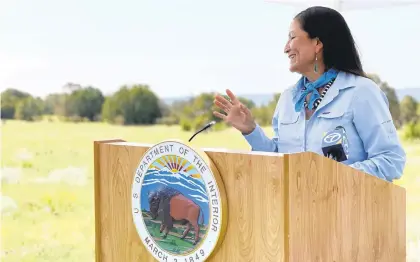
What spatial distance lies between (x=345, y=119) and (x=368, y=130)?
8 centimetres

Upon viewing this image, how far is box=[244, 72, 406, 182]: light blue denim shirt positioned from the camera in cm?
221

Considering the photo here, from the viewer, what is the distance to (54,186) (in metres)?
4.57

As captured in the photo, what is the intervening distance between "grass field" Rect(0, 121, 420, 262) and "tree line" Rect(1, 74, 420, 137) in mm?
64

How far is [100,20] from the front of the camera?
446cm

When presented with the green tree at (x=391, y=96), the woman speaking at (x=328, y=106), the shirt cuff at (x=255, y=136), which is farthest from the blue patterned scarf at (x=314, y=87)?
the green tree at (x=391, y=96)

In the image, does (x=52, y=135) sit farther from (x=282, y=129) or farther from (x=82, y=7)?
(x=282, y=129)

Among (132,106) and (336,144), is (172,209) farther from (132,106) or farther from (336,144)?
(132,106)

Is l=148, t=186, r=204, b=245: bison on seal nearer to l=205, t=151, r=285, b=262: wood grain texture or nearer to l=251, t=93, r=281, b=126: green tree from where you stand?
l=205, t=151, r=285, b=262: wood grain texture

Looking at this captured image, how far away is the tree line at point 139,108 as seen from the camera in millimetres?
4508

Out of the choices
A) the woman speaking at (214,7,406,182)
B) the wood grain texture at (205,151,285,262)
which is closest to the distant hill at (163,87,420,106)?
the woman speaking at (214,7,406,182)

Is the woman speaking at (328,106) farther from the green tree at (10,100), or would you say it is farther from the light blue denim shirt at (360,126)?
the green tree at (10,100)

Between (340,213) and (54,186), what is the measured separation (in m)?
3.04

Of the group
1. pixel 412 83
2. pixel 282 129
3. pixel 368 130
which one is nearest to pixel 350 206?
pixel 368 130

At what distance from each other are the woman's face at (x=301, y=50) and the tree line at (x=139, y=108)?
2.31 meters
